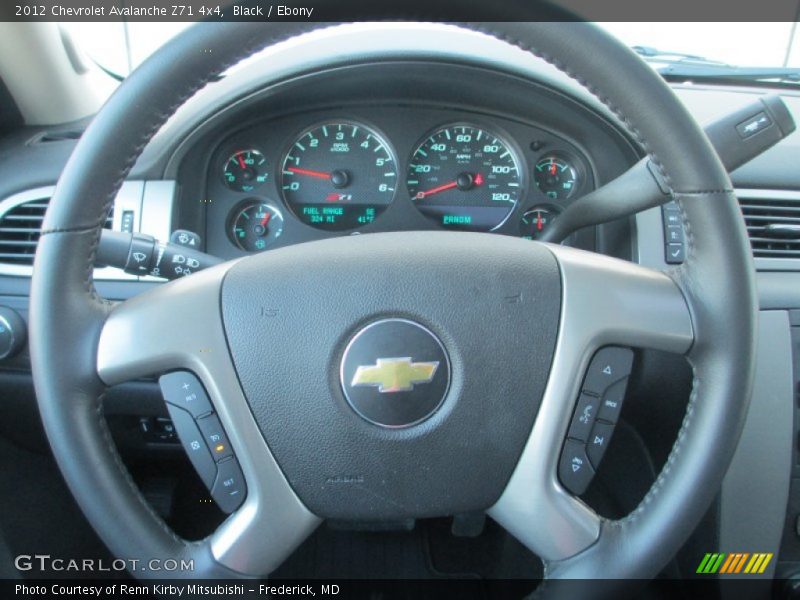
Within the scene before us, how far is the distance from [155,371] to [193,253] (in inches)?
12.6

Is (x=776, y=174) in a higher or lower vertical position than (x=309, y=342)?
higher

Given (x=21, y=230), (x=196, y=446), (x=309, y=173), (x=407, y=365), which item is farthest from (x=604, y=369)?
(x=21, y=230)

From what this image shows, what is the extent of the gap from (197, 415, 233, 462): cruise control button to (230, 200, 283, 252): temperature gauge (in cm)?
94

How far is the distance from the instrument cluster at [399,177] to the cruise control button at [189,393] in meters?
0.92

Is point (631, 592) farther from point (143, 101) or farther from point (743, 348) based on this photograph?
point (143, 101)

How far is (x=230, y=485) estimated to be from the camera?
3.52 feet

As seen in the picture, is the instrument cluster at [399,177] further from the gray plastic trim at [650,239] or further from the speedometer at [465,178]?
the gray plastic trim at [650,239]

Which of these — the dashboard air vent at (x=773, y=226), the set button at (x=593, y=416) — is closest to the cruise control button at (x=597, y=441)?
the set button at (x=593, y=416)

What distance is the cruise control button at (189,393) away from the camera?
108 centimetres

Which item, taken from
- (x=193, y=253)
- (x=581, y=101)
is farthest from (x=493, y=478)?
(x=581, y=101)

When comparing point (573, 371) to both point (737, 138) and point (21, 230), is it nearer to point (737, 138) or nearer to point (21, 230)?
point (737, 138)

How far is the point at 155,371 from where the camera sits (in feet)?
3.55

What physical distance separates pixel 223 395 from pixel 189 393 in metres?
0.05

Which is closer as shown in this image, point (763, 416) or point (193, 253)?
point (193, 253)
